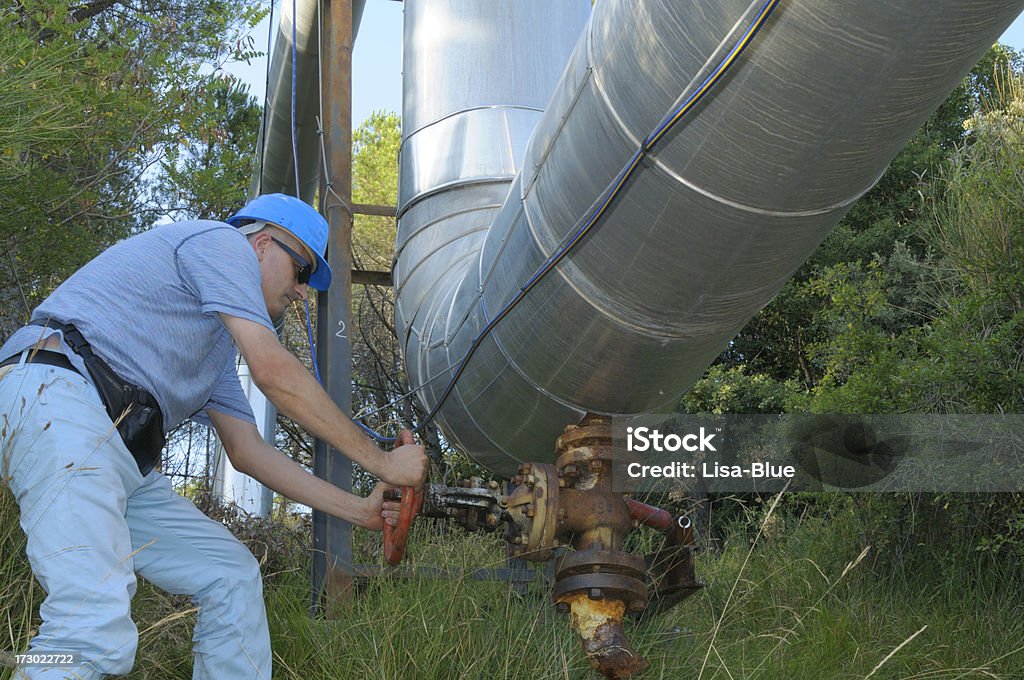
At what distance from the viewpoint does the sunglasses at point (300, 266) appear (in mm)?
2830

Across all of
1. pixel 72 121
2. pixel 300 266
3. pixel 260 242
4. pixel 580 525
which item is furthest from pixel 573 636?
pixel 72 121

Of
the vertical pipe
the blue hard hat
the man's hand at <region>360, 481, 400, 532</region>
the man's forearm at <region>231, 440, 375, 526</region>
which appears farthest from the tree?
the man's hand at <region>360, 481, 400, 532</region>

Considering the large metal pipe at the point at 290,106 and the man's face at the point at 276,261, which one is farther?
the large metal pipe at the point at 290,106

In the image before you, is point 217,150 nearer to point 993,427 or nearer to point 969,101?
point 993,427

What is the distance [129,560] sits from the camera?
2.30 metres

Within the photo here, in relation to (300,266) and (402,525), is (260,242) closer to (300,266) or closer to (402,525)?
(300,266)

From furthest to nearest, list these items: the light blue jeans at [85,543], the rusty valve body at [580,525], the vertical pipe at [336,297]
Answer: the vertical pipe at [336,297], the rusty valve body at [580,525], the light blue jeans at [85,543]

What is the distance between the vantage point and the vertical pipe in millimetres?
3701

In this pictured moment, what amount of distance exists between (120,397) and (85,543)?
0.37 metres

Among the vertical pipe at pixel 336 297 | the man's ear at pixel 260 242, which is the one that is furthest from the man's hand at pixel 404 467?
the vertical pipe at pixel 336 297

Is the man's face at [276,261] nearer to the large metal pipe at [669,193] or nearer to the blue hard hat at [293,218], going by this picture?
the blue hard hat at [293,218]

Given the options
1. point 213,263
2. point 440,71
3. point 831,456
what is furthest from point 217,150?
point 213,263

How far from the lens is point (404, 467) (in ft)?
8.43

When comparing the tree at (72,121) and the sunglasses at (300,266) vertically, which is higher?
the tree at (72,121)
